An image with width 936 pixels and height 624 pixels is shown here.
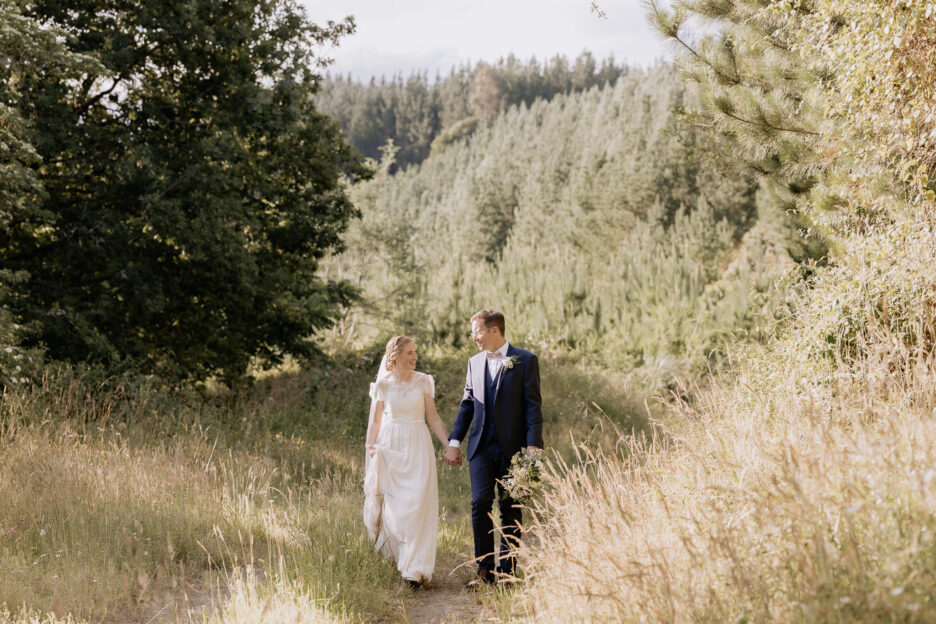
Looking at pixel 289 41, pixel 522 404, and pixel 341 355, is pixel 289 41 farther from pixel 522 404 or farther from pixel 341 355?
pixel 522 404

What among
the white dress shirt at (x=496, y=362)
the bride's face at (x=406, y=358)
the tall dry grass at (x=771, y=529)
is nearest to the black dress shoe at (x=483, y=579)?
the tall dry grass at (x=771, y=529)

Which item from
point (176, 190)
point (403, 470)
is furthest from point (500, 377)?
point (176, 190)

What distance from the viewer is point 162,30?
12.3 meters

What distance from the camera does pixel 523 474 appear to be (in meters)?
4.83

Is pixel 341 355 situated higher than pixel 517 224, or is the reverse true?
pixel 517 224

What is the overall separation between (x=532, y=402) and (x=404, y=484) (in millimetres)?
1167

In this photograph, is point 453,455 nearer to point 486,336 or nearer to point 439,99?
point 486,336

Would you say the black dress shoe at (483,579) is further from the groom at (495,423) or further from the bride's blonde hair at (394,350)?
the bride's blonde hair at (394,350)

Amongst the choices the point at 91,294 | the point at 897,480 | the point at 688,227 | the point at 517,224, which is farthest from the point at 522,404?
the point at 517,224

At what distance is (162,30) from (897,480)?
41.6 feet

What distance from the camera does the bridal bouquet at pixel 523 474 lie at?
480 centimetres

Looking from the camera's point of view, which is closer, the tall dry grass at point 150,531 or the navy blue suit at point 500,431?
the tall dry grass at point 150,531

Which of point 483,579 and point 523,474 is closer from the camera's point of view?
point 523,474

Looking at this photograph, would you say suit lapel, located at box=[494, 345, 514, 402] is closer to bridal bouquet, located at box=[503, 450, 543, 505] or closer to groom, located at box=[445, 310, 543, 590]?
groom, located at box=[445, 310, 543, 590]
